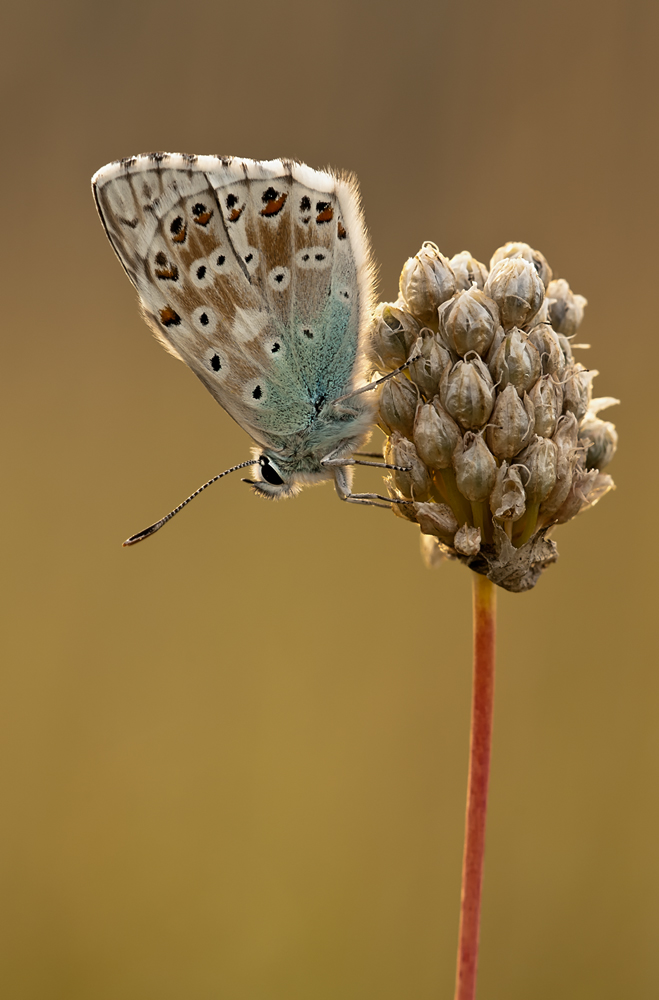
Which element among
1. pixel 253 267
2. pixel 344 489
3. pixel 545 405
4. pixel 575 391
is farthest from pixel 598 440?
pixel 253 267

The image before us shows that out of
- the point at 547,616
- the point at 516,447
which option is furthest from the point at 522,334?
the point at 547,616

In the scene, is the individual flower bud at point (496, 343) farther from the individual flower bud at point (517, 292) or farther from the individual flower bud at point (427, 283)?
the individual flower bud at point (427, 283)

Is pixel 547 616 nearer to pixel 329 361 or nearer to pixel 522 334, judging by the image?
pixel 329 361

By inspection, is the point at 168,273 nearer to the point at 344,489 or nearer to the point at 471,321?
the point at 344,489

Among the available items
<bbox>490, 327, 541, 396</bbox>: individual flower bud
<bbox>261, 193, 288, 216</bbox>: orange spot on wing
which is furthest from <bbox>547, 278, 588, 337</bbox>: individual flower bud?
<bbox>261, 193, 288, 216</bbox>: orange spot on wing

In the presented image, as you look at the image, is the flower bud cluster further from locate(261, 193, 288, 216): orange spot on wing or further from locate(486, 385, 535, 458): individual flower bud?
locate(261, 193, 288, 216): orange spot on wing

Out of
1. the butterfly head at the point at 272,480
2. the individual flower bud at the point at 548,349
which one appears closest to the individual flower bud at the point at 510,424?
the individual flower bud at the point at 548,349

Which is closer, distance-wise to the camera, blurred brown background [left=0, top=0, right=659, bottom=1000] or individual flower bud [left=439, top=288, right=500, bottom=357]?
individual flower bud [left=439, top=288, right=500, bottom=357]
